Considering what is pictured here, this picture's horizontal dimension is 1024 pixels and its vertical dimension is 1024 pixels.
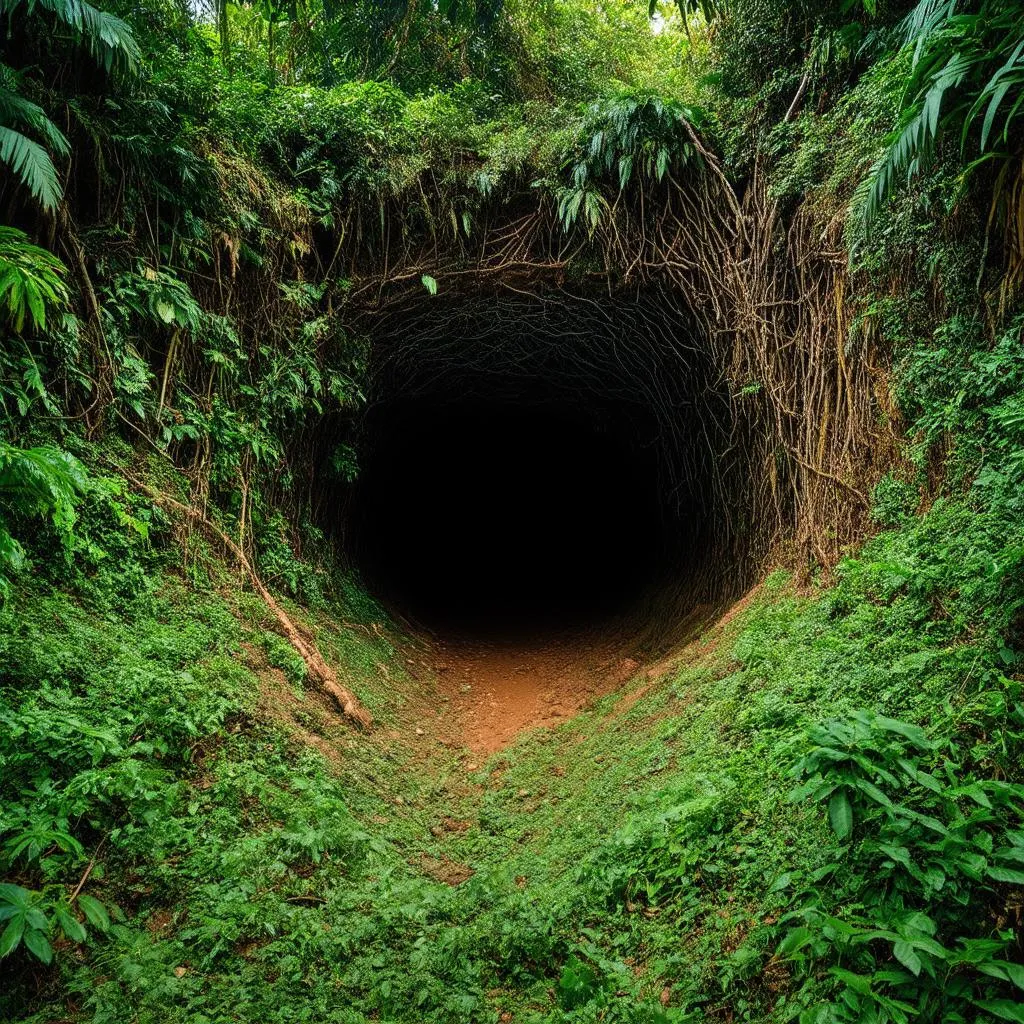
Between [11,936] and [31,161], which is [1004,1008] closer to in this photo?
[11,936]

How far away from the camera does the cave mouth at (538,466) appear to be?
25.2 ft

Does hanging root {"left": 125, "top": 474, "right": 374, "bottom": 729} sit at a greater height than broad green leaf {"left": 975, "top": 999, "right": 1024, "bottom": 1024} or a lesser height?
greater

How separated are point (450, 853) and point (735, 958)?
2.16 m

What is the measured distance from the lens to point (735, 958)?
2.14 metres

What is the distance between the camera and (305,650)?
5.09m

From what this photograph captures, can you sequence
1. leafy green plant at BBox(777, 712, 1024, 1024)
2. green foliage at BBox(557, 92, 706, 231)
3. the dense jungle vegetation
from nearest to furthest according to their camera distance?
leafy green plant at BBox(777, 712, 1024, 1024), the dense jungle vegetation, green foliage at BBox(557, 92, 706, 231)

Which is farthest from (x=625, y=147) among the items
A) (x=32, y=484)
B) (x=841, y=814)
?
(x=841, y=814)

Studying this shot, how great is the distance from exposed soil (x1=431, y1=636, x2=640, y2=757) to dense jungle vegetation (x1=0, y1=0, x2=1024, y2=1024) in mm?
379

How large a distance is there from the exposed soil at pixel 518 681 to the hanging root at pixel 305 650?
118 centimetres

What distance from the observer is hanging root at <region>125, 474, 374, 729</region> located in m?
4.96

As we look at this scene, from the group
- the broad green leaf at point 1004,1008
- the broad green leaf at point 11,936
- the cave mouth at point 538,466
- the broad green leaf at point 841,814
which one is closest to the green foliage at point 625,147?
the cave mouth at point 538,466

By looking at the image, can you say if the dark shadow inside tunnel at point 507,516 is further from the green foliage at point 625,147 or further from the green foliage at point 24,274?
the green foliage at point 24,274

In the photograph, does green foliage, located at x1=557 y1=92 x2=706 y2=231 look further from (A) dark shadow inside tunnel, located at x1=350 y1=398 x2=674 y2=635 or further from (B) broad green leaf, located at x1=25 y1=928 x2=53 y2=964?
(B) broad green leaf, located at x1=25 y1=928 x2=53 y2=964

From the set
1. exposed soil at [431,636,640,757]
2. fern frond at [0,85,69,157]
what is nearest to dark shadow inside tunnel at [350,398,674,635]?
exposed soil at [431,636,640,757]
